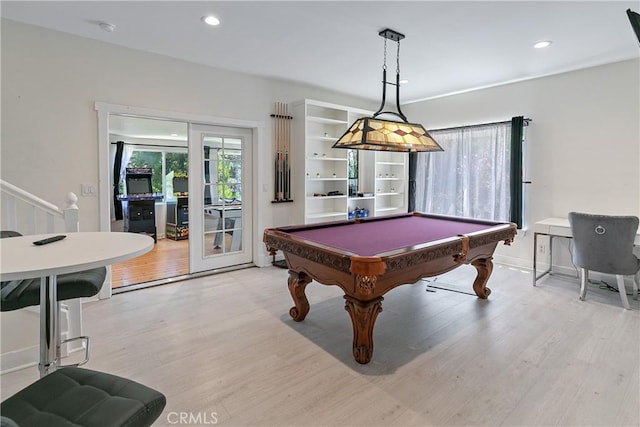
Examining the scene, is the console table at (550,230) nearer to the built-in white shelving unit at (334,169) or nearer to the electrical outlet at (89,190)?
the built-in white shelving unit at (334,169)

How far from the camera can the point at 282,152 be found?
484 centimetres

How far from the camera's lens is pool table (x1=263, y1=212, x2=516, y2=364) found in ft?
6.98

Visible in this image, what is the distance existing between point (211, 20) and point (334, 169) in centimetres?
300

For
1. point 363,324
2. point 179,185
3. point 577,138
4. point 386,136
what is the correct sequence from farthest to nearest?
point 179,185
point 577,138
point 386,136
point 363,324

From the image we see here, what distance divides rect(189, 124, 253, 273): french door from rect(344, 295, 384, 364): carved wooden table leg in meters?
2.73

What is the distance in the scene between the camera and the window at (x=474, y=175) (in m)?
4.69

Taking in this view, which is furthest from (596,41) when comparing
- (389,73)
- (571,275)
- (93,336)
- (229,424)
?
(93,336)

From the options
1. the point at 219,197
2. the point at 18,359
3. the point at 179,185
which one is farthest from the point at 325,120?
the point at 179,185

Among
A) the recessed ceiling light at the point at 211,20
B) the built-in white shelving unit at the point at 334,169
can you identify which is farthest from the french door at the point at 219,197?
the recessed ceiling light at the point at 211,20

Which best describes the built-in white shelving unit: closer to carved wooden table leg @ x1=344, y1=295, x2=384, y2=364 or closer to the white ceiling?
the white ceiling

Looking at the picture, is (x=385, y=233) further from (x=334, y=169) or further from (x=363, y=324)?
(x=334, y=169)

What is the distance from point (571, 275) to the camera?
429 centimetres

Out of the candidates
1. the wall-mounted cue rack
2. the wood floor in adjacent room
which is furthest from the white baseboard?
the wall-mounted cue rack

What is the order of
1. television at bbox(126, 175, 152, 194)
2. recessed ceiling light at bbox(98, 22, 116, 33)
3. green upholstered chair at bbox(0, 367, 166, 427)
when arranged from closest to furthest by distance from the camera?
green upholstered chair at bbox(0, 367, 166, 427) → recessed ceiling light at bbox(98, 22, 116, 33) → television at bbox(126, 175, 152, 194)
